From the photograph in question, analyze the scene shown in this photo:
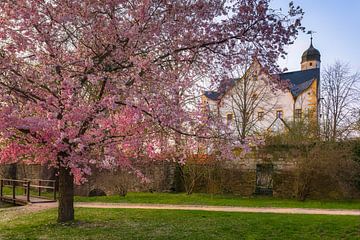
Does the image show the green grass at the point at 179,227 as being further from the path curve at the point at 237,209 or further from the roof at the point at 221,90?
the roof at the point at 221,90

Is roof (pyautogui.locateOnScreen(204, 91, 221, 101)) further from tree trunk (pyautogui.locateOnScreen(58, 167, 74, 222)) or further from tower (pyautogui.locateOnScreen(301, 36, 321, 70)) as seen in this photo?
tower (pyautogui.locateOnScreen(301, 36, 321, 70))

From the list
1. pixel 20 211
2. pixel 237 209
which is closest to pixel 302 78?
pixel 237 209

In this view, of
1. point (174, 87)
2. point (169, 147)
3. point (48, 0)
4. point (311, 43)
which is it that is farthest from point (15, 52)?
point (311, 43)

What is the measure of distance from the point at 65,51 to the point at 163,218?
492 cm

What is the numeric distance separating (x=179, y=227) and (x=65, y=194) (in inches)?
114

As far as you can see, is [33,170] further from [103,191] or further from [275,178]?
[275,178]

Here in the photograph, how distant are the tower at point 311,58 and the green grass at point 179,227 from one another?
43.0 metres

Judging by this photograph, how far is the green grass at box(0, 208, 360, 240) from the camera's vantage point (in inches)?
318

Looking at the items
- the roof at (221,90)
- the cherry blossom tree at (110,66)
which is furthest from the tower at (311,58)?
the cherry blossom tree at (110,66)

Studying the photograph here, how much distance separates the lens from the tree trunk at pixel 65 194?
31.8 ft

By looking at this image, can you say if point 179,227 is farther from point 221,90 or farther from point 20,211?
point 20,211

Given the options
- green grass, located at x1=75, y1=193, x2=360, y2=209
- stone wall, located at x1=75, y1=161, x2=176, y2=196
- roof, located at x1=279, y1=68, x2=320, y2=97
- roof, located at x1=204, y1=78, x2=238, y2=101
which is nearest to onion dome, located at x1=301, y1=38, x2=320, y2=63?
roof, located at x1=279, y1=68, x2=320, y2=97

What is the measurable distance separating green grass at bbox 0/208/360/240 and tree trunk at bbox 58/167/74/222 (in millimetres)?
311

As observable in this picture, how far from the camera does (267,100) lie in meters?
30.1
